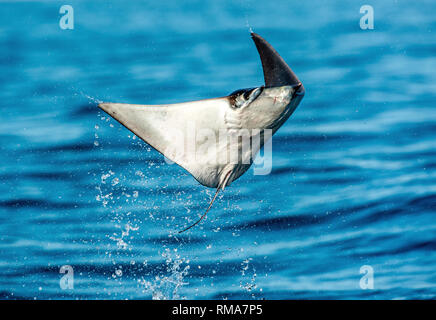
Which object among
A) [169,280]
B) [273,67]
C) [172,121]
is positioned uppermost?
[273,67]

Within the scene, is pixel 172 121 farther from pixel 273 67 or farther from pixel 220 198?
pixel 220 198

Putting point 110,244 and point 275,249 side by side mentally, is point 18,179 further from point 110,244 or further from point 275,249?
point 275,249

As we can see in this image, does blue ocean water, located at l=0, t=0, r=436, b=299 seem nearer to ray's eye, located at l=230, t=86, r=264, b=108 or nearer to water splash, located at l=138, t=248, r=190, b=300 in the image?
water splash, located at l=138, t=248, r=190, b=300

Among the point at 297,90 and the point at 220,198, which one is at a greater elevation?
the point at 220,198

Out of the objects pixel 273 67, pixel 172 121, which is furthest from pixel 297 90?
pixel 172 121

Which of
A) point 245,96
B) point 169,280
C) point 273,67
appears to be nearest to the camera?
point 273,67

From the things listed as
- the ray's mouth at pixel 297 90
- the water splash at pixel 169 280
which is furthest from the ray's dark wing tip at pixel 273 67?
the water splash at pixel 169 280

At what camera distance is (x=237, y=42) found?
44.1 ft

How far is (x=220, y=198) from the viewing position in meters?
7.14

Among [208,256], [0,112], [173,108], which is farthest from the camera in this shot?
[0,112]

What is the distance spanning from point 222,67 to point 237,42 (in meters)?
1.82

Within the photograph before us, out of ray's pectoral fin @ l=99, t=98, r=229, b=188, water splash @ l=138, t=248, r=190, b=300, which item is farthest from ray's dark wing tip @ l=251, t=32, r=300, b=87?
water splash @ l=138, t=248, r=190, b=300

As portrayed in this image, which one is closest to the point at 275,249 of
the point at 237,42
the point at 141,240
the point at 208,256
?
the point at 208,256

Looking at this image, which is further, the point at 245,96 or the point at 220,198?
the point at 220,198
